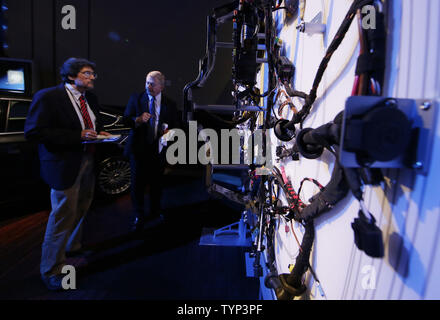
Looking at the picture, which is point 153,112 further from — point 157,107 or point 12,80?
point 12,80

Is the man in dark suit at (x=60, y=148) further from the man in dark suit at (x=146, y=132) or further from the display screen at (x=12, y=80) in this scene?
the display screen at (x=12, y=80)

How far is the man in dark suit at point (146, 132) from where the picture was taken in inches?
101

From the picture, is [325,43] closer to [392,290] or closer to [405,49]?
[405,49]

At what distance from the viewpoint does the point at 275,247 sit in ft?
5.47

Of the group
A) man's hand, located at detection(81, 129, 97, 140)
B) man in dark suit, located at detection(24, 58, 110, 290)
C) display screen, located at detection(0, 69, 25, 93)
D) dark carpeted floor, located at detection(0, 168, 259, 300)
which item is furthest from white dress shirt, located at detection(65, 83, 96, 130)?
display screen, located at detection(0, 69, 25, 93)

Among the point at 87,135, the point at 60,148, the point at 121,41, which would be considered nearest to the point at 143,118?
the point at 87,135

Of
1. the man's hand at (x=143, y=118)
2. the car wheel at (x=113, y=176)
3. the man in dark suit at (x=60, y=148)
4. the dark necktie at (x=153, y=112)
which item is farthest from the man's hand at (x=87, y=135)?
the car wheel at (x=113, y=176)

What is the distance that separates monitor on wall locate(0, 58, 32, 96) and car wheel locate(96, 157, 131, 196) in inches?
93.2

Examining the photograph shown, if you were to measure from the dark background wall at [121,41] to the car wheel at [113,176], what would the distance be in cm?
235

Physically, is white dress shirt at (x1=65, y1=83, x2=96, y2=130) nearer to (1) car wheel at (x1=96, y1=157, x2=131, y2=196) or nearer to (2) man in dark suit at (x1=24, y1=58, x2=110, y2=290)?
(2) man in dark suit at (x1=24, y1=58, x2=110, y2=290)

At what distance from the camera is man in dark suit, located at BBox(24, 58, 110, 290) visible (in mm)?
1663

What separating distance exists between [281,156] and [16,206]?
10.6ft

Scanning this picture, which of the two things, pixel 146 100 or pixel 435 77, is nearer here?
pixel 435 77
